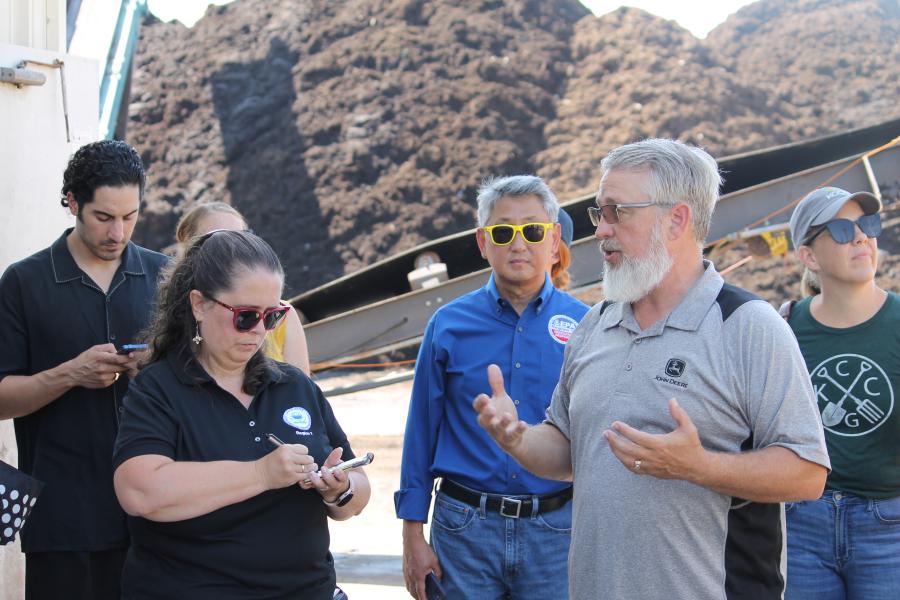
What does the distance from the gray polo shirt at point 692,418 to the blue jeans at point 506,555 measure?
64 cm

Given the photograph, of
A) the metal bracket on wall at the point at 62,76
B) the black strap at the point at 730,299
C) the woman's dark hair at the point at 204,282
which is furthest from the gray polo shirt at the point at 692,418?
the metal bracket on wall at the point at 62,76

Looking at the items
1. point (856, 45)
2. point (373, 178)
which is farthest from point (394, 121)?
point (856, 45)

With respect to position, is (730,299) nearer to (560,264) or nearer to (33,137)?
(560,264)

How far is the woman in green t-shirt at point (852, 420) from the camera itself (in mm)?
2957

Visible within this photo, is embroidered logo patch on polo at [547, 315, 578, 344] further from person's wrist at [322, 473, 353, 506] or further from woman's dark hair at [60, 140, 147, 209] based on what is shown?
woman's dark hair at [60, 140, 147, 209]

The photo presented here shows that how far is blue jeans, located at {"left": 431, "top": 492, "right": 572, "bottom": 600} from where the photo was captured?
3.02 m

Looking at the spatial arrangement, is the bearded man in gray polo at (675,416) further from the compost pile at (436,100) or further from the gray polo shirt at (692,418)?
the compost pile at (436,100)

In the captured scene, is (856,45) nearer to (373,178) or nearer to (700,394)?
(373,178)

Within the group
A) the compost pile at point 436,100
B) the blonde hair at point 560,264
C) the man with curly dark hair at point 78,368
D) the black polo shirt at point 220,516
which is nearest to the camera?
the black polo shirt at point 220,516

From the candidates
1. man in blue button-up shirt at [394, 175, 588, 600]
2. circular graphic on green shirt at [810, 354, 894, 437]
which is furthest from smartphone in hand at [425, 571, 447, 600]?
circular graphic on green shirt at [810, 354, 894, 437]

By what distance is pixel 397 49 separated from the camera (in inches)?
753

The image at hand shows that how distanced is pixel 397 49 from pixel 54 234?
623 inches

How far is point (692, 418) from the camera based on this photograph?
7.19 ft

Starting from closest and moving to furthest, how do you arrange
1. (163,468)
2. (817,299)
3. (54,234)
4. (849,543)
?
(163,468)
(849,543)
(817,299)
(54,234)
